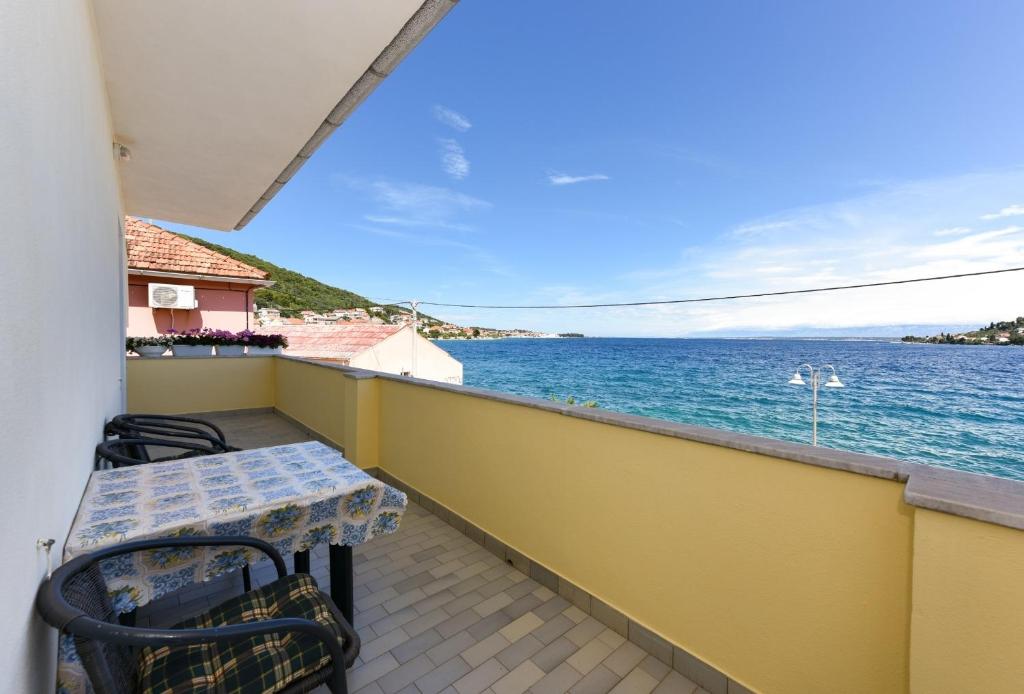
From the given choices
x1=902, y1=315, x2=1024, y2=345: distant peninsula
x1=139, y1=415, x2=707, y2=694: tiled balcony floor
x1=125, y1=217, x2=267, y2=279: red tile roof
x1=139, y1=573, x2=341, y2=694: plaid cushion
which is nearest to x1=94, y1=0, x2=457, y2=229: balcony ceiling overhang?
x1=139, y1=573, x2=341, y2=694: plaid cushion

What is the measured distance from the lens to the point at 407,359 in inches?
630

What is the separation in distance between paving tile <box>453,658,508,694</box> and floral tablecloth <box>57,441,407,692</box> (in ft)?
2.31

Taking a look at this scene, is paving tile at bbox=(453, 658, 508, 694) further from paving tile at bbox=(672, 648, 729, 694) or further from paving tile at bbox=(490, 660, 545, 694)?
→ paving tile at bbox=(672, 648, 729, 694)

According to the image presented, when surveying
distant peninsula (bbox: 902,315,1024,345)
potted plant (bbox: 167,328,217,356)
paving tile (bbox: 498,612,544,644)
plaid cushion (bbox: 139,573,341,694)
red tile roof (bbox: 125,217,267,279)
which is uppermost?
red tile roof (bbox: 125,217,267,279)

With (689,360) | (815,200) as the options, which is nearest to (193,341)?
(815,200)

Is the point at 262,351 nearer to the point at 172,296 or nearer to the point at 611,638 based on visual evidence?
the point at 172,296

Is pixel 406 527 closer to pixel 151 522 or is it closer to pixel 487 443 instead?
pixel 487 443

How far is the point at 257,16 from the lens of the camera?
7.04ft

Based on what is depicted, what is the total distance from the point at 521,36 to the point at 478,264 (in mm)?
22177

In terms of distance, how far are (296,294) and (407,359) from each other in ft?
18.8

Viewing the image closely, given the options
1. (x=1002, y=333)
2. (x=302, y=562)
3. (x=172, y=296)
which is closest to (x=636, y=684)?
(x=302, y=562)

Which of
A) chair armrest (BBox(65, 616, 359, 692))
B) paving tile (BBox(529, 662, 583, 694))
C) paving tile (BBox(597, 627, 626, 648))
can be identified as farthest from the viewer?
paving tile (BBox(597, 627, 626, 648))

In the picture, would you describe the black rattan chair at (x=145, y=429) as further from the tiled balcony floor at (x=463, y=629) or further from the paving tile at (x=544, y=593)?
the paving tile at (x=544, y=593)

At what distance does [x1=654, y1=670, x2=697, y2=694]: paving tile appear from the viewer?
5.72ft
